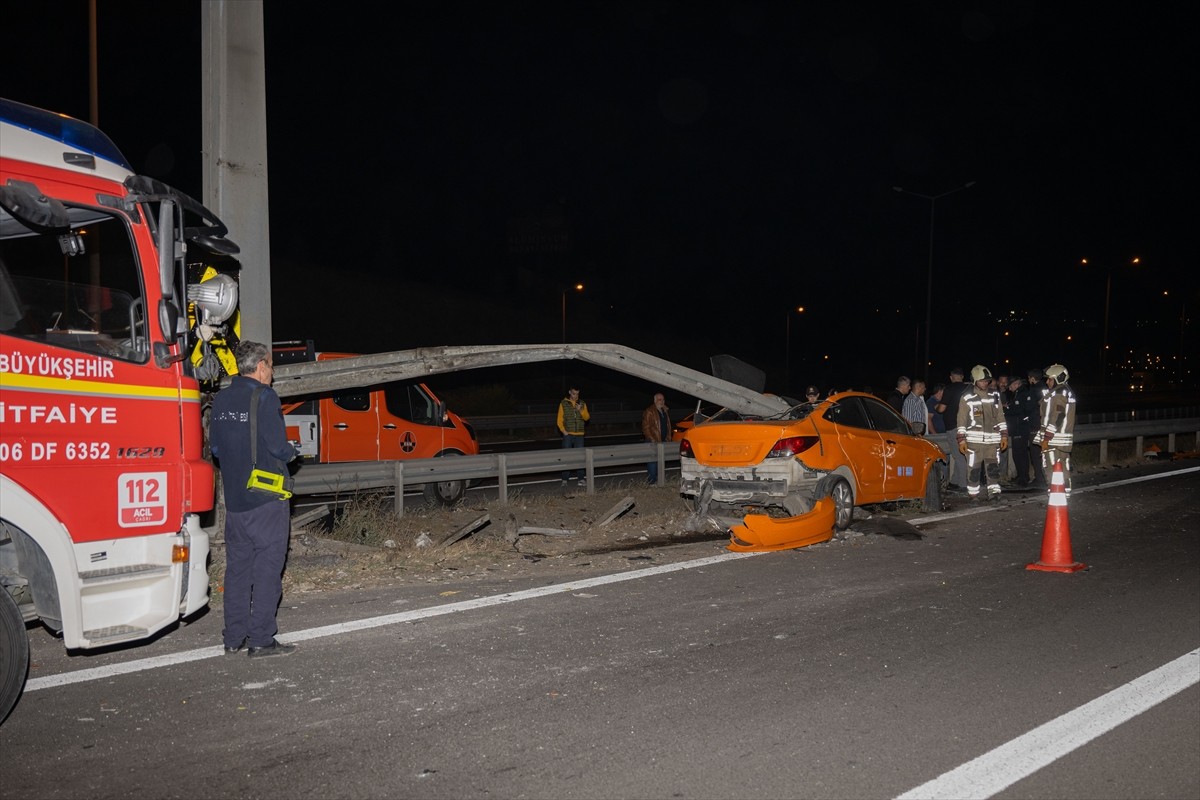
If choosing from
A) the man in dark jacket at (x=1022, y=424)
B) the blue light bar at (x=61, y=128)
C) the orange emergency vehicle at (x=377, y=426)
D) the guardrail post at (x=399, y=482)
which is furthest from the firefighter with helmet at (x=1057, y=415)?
the blue light bar at (x=61, y=128)

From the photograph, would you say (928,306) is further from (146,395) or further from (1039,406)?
(146,395)

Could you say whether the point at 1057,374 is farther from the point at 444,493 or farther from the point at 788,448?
the point at 444,493

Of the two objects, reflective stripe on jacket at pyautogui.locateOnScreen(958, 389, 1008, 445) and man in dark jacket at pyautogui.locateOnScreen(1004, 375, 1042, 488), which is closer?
reflective stripe on jacket at pyautogui.locateOnScreen(958, 389, 1008, 445)

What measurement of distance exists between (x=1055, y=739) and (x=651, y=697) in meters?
2.00

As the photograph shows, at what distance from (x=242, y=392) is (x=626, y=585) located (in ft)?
11.7

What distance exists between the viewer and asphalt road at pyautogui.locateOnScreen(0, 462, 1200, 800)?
4.07 meters

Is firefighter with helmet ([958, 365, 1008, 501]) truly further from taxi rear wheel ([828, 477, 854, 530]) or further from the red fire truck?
the red fire truck

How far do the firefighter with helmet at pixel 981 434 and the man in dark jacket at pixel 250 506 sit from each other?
10.6 m

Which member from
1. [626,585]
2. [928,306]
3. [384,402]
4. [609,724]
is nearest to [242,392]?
[609,724]

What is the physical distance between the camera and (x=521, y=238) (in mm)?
75812

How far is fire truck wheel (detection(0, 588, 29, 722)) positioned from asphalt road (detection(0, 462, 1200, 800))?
0.21 metres

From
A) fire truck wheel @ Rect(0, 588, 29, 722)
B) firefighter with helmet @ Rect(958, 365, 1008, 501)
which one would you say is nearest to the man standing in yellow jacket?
firefighter with helmet @ Rect(958, 365, 1008, 501)

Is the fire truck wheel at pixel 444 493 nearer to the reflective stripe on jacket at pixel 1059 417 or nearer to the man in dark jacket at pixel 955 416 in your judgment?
the man in dark jacket at pixel 955 416

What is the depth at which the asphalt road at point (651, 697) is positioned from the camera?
13.4 ft
